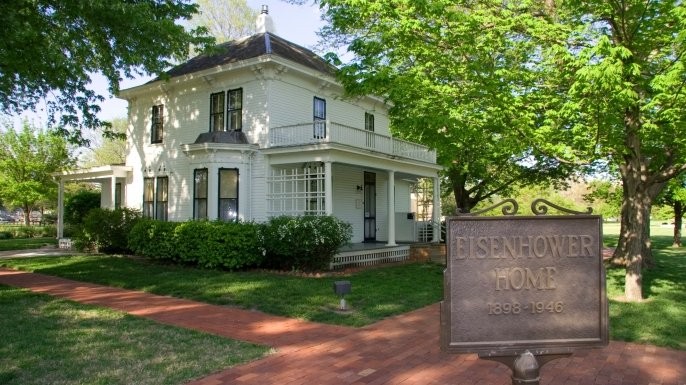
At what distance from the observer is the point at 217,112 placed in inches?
709

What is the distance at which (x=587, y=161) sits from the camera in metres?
9.85

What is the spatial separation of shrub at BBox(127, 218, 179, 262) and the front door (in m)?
8.00

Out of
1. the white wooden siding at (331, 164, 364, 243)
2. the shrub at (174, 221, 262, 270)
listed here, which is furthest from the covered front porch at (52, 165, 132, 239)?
the white wooden siding at (331, 164, 364, 243)

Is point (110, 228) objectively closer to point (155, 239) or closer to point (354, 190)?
point (155, 239)

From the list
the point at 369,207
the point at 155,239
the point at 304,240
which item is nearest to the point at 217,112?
the point at 155,239

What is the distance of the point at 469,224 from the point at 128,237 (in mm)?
15823

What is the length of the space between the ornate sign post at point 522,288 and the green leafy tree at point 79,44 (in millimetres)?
8902

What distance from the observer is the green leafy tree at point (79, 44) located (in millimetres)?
9938

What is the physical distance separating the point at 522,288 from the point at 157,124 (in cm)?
1924

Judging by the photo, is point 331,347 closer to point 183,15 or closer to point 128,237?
point 183,15

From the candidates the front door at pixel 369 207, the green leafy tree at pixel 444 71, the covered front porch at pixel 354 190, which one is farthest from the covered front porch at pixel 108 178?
the green leafy tree at pixel 444 71

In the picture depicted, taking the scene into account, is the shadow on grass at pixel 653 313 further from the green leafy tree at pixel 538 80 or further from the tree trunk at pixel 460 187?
the tree trunk at pixel 460 187

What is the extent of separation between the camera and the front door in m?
20.7

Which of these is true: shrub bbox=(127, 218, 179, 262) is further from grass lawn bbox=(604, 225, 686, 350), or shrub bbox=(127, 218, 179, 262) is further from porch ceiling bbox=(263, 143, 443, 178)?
grass lawn bbox=(604, 225, 686, 350)
